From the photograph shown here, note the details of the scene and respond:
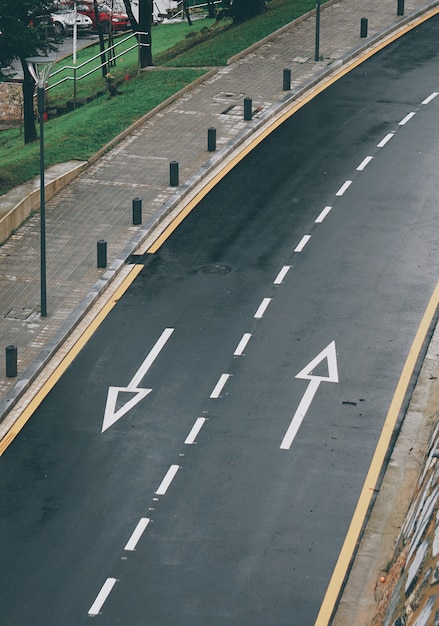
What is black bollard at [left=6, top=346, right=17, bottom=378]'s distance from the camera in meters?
26.1

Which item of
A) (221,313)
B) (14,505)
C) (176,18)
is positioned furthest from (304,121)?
(176,18)

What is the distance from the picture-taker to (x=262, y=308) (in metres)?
28.4

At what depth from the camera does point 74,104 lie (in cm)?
4972

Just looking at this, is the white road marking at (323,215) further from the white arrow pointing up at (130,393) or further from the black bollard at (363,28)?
the black bollard at (363,28)

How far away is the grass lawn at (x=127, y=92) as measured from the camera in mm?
38062

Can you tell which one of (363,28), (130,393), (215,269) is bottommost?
(130,393)

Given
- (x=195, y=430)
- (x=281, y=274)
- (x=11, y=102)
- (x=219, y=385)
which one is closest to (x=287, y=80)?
(x=281, y=274)

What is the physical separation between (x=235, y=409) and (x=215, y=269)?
19.9 feet

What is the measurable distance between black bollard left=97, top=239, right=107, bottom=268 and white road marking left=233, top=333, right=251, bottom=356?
4614mm

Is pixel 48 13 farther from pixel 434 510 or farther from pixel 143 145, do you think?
pixel 434 510

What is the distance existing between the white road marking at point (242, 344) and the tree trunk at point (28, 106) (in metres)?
16.9

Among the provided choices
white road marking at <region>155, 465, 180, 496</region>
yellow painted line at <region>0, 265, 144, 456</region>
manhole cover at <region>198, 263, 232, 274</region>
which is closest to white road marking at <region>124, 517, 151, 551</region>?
white road marking at <region>155, 465, 180, 496</region>

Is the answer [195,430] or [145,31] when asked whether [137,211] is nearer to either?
[195,430]

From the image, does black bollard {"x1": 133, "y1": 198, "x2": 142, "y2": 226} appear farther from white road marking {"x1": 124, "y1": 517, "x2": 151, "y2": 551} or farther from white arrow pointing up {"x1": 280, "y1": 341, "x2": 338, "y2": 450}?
white road marking {"x1": 124, "y1": 517, "x2": 151, "y2": 551}
